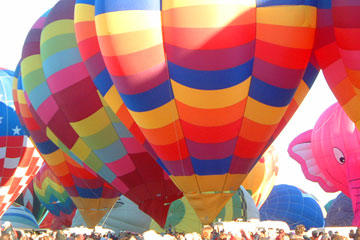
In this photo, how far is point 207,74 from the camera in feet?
28.8

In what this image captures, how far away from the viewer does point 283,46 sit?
878 centimetres

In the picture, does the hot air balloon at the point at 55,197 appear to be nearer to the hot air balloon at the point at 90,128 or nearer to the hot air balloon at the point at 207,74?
the hot air balloon at the point at 90,128

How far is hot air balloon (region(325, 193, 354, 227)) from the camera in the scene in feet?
59.2

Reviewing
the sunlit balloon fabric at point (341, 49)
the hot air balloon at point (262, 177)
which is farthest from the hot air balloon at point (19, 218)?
the sunlit balloon fabric at point (341, 49)

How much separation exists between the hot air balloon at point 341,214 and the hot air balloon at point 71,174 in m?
7.66

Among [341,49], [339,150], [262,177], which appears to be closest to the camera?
[341,49]

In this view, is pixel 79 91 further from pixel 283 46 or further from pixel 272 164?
pixel 272 164

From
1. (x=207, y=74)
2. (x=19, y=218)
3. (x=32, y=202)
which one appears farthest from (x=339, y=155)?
(x=32, y=202)

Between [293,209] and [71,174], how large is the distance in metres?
9.94

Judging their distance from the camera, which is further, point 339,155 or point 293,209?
point 293,209

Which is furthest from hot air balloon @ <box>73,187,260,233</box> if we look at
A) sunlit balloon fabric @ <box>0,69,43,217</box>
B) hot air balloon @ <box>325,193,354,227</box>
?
hot air balloon @ <box>325,193,354,227</box>

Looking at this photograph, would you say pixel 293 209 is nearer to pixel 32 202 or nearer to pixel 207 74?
pixel 32 202

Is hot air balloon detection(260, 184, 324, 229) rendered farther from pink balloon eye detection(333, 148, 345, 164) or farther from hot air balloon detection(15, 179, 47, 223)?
hot air balloon detection(15, 179, 47, 223)

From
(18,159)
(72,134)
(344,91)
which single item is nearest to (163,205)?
(72,134)
